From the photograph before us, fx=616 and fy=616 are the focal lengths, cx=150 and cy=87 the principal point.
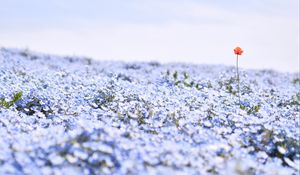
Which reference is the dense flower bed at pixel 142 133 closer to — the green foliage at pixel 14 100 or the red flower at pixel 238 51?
the green foliage at pixel 14 100

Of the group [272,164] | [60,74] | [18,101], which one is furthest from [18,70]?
[272,164]

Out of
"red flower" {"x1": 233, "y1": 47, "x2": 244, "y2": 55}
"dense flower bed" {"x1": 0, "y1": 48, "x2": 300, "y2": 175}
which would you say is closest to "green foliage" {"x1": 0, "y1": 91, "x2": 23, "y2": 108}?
"dense flower bed" {"x1": 0, "y1": 48, "x2": 300, "y2": 175}

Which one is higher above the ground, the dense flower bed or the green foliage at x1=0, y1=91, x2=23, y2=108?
the green foliage at x1=0, y1=91, x2=23, y2=108

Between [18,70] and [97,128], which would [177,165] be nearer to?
[97,128]

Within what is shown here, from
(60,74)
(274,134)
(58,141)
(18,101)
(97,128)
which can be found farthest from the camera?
(60,74)

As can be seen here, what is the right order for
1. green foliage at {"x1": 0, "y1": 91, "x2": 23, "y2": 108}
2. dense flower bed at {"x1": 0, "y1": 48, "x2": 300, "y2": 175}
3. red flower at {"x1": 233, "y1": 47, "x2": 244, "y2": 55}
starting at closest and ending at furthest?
dense flower bed at {"x1": 0, "y1": 48, "x2": 300, "y2": 175}, green foliage at {"x1": 0, "y1": 91, "x2": 23, "y2": 108}, red flower at {"x1": 233, "y1": 47, "x2": 244, "y2": 55}

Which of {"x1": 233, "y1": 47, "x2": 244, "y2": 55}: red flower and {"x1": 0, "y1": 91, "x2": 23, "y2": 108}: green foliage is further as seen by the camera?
{"x1": 233, "y1": 47, "x2": 244, "y2": 55}: red flower

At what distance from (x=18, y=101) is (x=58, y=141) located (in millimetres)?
3534

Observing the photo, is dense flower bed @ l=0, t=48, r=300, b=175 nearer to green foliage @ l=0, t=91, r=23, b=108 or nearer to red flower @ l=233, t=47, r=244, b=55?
green foliage @ l=0, t=91, r=23, b=108

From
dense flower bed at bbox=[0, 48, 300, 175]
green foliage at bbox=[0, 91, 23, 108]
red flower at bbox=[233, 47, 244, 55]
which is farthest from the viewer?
red flower at bbox=[233, 47, 244, 55]

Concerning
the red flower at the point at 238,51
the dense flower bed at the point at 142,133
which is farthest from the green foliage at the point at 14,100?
the red flower at the point at 238,51

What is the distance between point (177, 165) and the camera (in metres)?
4.42

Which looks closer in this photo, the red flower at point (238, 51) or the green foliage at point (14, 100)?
the green foliage at point (14, 100)

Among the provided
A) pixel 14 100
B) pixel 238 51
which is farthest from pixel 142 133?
pixel 238 51
